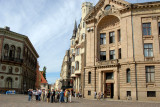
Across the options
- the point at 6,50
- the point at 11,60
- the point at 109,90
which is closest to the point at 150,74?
the point at 109,90

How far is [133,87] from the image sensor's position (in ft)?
100

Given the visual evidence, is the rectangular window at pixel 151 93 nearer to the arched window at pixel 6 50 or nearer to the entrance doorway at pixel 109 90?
the entrance doorway at pixel 109 90

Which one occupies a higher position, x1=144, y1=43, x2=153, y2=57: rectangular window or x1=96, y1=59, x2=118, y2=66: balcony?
x1=144, y1=43, x2=153, y2=57: rectangular window

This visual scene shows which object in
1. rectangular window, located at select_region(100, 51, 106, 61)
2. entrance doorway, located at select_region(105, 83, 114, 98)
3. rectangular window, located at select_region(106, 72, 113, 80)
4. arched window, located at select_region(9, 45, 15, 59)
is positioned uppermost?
arched window, located at select_region(9, 45, 15, 59)

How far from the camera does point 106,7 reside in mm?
38125

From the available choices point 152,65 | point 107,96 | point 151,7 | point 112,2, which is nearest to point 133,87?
point 152,65

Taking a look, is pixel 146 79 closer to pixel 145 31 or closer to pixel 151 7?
pixel 145 31

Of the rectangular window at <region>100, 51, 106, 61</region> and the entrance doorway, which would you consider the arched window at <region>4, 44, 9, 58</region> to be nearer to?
the rectangular window at <region>100, 51, 106, 61</region>

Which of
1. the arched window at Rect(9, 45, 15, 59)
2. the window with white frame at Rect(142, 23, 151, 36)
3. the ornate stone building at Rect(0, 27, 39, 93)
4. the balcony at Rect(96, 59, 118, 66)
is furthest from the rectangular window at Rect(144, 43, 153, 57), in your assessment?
the arched window at Rect(9, 45, 15, 59)

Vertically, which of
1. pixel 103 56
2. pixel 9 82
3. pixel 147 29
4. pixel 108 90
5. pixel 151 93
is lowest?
pixel 108 90

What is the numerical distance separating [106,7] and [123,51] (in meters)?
11.0

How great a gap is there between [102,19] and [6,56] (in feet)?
83.1

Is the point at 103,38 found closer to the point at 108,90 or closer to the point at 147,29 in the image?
the point at 147,29

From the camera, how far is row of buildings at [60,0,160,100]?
30.5m
